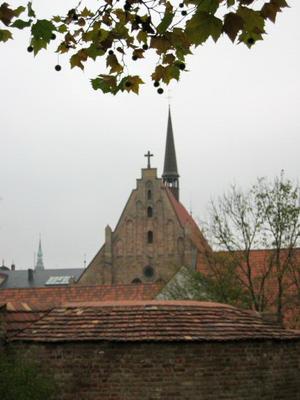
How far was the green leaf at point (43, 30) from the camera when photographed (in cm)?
532

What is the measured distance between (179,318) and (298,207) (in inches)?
562

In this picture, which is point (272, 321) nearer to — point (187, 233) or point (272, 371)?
point (272, 371)

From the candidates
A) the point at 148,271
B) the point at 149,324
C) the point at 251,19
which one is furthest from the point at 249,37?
the point at 148,271

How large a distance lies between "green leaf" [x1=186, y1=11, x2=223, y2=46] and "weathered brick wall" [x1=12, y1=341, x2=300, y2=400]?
30.0 ft

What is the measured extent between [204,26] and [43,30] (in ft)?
5.08

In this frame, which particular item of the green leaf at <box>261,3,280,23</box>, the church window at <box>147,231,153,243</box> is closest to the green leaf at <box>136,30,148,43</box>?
the green leaf at <box>261,3,280,23</box>

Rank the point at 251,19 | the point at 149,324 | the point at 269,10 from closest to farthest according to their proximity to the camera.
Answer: the point at 251,19
the point at 269,10
the point at 149,324

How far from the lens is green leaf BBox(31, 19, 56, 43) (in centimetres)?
532

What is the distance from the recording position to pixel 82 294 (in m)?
31.0

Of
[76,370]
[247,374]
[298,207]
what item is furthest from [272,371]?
[298,207]

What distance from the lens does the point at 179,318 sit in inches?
533

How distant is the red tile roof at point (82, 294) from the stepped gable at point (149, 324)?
15.1 meters

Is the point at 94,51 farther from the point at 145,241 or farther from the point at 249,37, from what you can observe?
the point at 145,241

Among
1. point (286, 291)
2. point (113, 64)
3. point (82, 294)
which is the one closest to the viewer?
point (113, 64)
